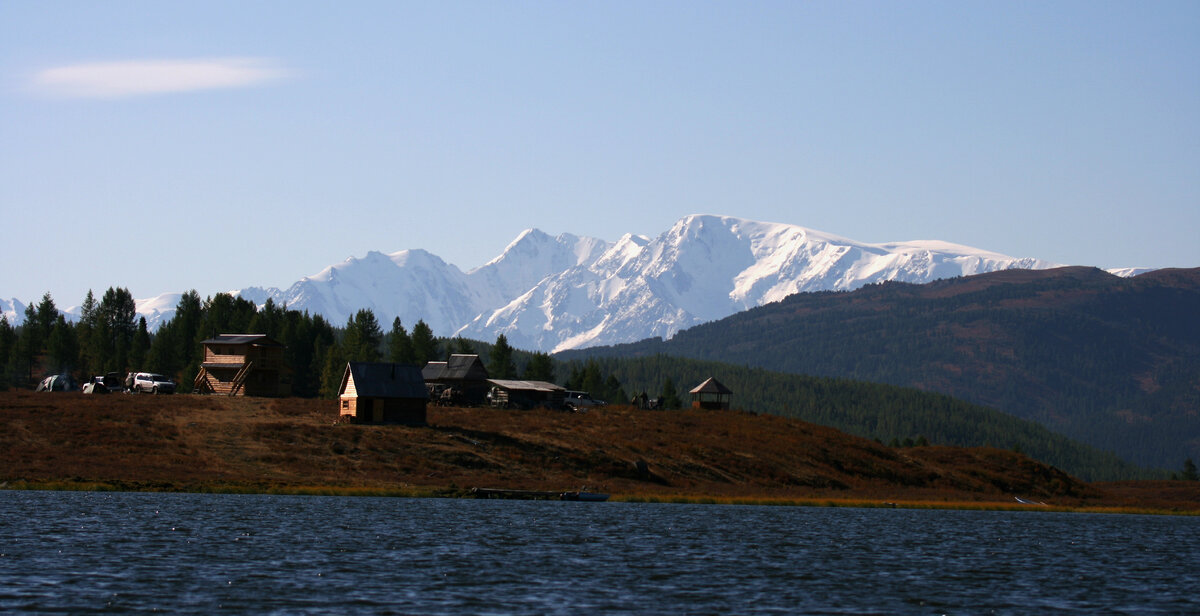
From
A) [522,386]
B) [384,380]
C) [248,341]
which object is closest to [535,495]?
[384,380]

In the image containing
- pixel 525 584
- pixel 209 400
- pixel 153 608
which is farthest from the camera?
pixel 209 400

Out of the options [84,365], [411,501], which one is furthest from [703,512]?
[84,365]

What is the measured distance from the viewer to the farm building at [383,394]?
4806 inches

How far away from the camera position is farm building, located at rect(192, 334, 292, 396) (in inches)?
5492

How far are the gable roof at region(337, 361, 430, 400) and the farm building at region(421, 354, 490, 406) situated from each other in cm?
2884

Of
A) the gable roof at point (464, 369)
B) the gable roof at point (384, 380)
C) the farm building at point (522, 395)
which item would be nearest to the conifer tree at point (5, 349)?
the gable roof at point (464, 369)

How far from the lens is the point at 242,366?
458 feet

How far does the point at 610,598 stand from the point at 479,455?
7106 centimetres

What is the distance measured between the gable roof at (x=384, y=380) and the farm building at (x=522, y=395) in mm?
32860

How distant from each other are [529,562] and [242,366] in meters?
91.9

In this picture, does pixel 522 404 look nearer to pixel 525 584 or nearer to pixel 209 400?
pixel 209 400

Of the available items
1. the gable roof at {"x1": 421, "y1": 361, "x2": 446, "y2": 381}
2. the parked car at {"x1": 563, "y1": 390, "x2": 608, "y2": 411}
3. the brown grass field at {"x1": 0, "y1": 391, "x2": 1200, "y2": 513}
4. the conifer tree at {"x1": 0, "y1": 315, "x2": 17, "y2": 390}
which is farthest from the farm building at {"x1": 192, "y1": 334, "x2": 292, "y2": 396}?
the conifer tree at {"x1": 0, "y1": 315, "x2": 17, "y2": 390}

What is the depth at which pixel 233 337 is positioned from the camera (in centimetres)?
14175

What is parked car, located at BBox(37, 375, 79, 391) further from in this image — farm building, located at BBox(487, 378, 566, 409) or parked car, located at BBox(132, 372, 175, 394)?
farm building, located at BBox(487, 378, 566, 409)
